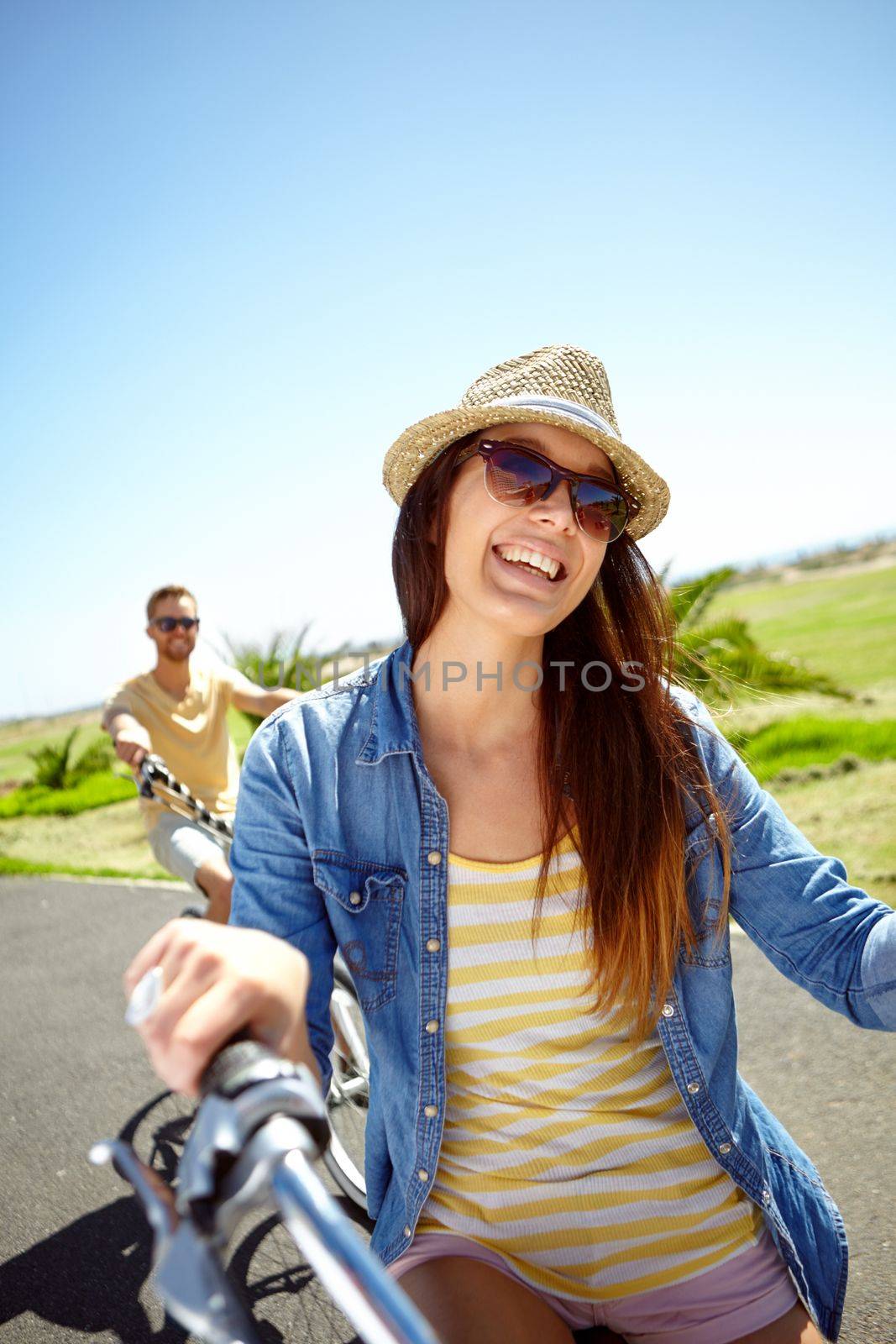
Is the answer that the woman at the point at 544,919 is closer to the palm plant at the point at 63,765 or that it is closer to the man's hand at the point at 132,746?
the man's hand at the point at 132,746

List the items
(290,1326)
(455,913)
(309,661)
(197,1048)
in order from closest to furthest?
1. (197,1048)
2. (455,913)
3. (290,1326)
4. (309,661)

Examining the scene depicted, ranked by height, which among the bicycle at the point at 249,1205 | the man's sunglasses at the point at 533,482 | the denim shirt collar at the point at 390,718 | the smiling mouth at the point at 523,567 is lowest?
the bicycle at the point at 249,1205

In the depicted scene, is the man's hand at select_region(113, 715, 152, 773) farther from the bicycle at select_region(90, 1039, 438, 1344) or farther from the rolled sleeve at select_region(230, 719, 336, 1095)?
the bicycle at select_region(90, 1039, 438, 1344)

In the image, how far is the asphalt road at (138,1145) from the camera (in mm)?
2871

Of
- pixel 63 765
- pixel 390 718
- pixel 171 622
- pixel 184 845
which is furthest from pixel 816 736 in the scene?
pixel 63 765

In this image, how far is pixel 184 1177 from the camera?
64 cm

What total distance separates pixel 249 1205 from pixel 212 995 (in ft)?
0.81

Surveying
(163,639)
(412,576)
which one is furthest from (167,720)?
(412,576)

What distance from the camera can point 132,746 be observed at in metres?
4.21

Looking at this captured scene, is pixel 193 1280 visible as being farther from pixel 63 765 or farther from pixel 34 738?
pixel 34 738

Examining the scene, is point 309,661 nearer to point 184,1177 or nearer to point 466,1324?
point 466,1324

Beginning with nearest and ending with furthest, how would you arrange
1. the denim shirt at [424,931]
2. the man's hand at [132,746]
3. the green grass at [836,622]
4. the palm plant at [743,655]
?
1. the denim shirt at [424,931]
2. the man's hand at [132,746]
3. the palm plant at [743,655]
4. the green grass at [836,622]

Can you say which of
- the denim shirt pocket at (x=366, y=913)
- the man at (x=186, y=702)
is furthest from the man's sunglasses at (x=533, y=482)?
the man at (x=186, y=702)

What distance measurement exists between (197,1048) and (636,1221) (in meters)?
1.16
